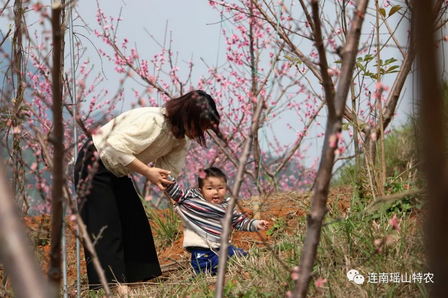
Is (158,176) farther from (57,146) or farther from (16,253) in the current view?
(16,253)

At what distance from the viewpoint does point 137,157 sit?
3643mm

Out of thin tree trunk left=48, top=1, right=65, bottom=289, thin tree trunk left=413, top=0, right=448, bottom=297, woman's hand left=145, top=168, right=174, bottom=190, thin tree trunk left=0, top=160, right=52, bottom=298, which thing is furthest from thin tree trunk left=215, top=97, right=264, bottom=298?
woman's hand left=145, top=168, right=174, bottom=190

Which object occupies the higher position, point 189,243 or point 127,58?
point 127,58

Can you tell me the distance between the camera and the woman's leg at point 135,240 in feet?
12.6

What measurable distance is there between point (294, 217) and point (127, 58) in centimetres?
314

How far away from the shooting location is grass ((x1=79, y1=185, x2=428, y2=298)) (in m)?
2.55

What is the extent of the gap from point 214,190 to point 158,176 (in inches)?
17.6

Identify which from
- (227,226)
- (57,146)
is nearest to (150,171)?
(227,226)

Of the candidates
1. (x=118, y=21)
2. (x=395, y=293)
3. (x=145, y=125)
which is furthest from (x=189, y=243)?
(x=118, y=21)

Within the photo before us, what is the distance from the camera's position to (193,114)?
3326mm

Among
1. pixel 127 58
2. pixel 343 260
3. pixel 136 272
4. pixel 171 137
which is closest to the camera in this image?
pixel 343 260

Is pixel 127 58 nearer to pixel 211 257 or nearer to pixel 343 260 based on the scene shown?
pixel 211 257

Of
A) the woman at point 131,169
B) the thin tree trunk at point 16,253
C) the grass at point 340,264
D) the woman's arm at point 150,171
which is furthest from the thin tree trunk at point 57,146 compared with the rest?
the woman's arm at point 150,171

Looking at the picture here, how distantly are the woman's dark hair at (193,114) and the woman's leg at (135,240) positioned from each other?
640 millimetres
